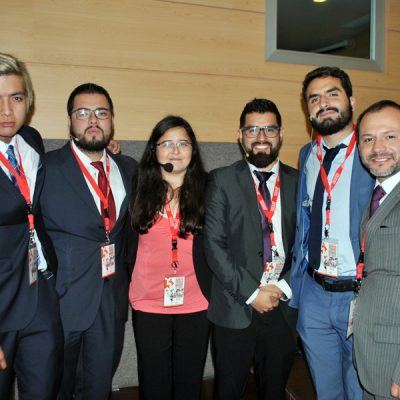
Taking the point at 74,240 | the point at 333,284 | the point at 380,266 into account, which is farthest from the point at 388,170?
the point at 74,240

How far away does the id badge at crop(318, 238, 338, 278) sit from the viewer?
2.15m

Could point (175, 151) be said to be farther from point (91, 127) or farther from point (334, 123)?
point (334, 123)

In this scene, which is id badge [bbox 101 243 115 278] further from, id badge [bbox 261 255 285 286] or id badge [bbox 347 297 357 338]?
id badge [bbox 347 297 357 338]

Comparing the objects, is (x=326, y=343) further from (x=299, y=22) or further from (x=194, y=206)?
(x=299, y=22)

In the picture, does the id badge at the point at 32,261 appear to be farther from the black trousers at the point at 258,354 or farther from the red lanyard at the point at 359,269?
the red lanyard at the point at 359,269

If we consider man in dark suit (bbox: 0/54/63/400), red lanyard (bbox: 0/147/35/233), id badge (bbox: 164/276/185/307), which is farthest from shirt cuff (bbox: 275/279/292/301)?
red lanyard (bbox: 0/147/35/233)

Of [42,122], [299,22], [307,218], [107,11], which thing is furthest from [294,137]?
[42,122]

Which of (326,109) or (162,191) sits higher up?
(326,109)

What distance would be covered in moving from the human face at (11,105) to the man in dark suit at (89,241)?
338 millimetres

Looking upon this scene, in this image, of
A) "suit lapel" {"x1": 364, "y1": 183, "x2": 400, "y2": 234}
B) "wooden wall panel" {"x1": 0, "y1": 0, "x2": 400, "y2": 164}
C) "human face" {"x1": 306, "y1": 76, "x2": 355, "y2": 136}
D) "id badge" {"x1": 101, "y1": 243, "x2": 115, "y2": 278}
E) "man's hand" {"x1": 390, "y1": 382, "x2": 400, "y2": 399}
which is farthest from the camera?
"wooden wall panel" {"x1": 0, "y1": 0, "x2": 400, "y2": 164}

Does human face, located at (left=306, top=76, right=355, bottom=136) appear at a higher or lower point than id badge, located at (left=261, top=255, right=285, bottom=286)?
higher

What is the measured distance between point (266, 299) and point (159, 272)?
615 mm

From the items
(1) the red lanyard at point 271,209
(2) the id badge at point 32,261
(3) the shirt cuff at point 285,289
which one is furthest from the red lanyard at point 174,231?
(2) the id badge at point 32,261

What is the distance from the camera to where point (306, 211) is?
Result: 2328 mm
